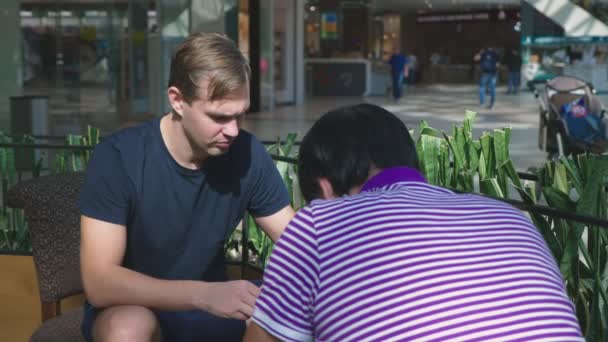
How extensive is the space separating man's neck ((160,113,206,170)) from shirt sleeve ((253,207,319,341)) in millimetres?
744

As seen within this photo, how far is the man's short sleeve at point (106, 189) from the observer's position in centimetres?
184

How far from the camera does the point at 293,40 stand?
21.1 meters

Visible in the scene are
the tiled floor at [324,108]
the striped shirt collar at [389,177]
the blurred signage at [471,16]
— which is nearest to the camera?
the striped shirt collar at [389,177]

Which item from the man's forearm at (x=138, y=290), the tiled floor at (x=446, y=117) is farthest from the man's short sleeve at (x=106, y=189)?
the tiled floor at (x=446, y=117)

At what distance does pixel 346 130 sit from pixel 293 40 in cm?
2001

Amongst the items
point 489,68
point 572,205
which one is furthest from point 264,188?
point 489,68

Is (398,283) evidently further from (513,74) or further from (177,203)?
(513,74)

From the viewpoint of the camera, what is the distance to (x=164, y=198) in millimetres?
1914

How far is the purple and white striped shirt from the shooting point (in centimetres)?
119

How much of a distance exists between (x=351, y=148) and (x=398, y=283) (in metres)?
0.22

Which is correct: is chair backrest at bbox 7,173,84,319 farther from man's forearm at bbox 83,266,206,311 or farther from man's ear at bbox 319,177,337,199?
man's ear at bbox 319,177,337,199

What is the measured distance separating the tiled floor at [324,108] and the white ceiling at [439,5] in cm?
1156

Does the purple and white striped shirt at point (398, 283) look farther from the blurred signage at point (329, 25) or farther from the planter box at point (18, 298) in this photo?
the blurred signage at point (329, 25)

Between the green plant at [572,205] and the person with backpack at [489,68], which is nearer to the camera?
the green plant at [572,205]
